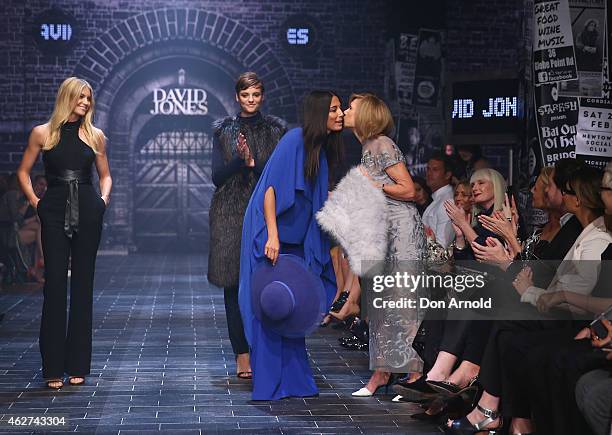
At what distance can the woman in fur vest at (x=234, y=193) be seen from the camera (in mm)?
6121

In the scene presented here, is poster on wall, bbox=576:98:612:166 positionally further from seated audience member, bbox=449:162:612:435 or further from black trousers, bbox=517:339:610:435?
black trousers, bbox=517:339:610:435

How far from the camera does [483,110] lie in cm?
1026

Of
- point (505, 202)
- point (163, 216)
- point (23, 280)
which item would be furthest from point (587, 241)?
point (163, 216)

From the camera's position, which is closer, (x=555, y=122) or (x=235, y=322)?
(x=235, y=322)

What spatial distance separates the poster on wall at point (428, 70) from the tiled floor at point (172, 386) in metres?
5.11

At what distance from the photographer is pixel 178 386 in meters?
5.89

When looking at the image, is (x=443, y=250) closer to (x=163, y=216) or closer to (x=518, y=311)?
(x=518, y=311)

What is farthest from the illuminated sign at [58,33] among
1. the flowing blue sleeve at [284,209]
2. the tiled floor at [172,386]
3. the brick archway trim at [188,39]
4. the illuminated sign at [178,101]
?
the flowing blue sleeve at [284,209]

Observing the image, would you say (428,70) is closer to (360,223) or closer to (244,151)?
(244,151)

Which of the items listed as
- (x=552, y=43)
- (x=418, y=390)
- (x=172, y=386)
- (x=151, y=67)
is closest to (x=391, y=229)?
(x=418, y=390)

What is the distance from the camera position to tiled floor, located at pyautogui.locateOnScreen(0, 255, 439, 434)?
4922 millimetres

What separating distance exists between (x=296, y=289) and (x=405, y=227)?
2.01 feet

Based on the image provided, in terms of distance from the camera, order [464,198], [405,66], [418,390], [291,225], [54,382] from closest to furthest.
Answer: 1. [418,390]
2. [291,225]
3. [54,382]
4. [464,198]
5. [405,66]

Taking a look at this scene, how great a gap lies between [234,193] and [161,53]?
1233 cm
